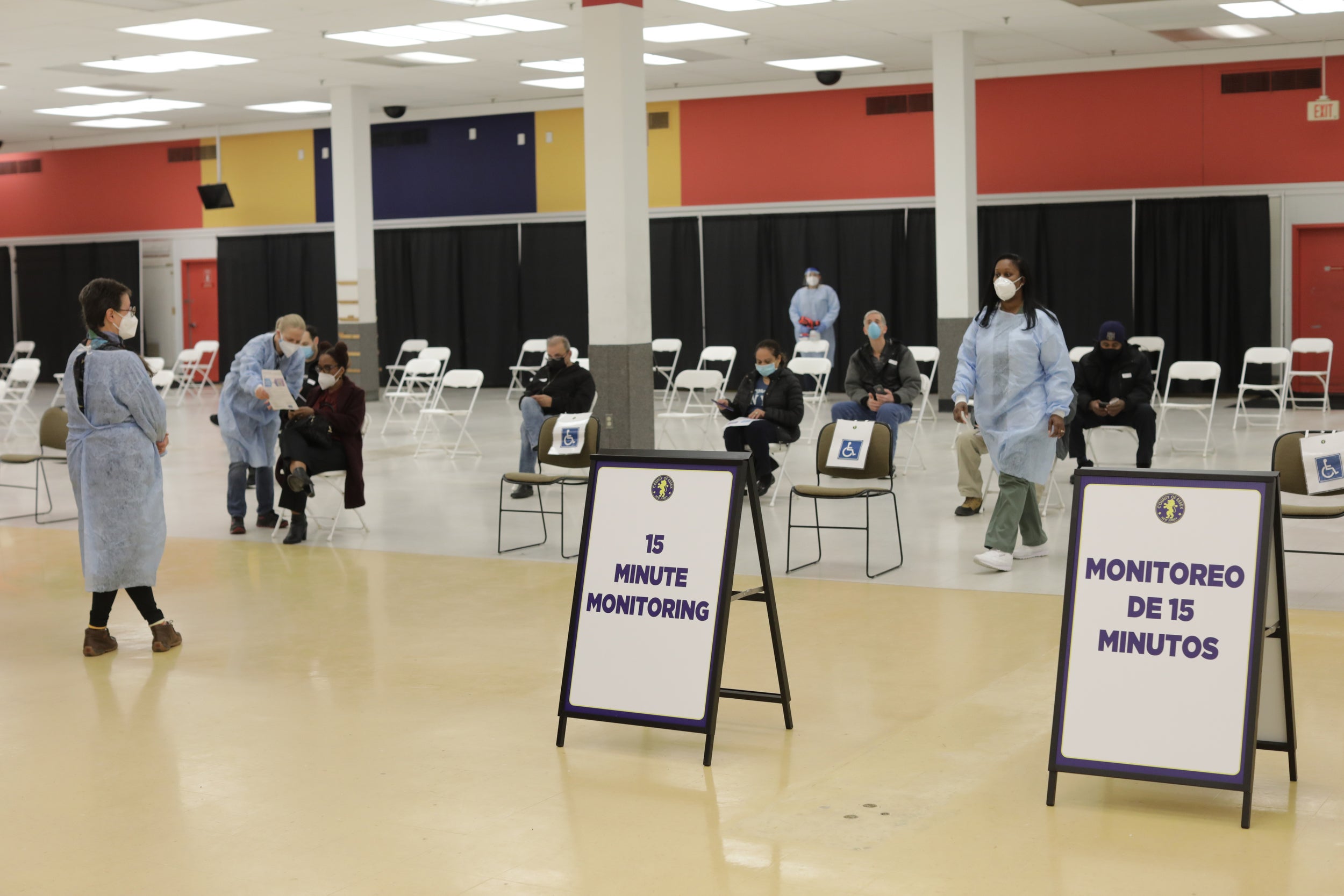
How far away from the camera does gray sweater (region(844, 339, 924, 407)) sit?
917 centimetres

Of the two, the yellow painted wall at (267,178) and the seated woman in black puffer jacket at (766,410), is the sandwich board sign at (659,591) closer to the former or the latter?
the seated woman in black puffer jacket at (766,410)

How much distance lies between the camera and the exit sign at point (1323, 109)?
41.3ft

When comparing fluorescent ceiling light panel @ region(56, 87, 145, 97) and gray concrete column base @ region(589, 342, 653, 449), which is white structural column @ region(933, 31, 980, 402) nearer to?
gray concrete column base @ region(589, 342, 653, 449)

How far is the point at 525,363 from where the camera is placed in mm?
18000

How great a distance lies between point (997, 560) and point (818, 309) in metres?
9.07

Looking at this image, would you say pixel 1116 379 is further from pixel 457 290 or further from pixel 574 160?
pixel 457 290

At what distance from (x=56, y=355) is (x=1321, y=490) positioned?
64.3 ft

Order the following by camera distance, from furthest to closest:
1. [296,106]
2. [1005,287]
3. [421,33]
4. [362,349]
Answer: [296,106] → [362,349] → [421,33] → [1005,287]

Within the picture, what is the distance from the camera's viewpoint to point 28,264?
69.9ft

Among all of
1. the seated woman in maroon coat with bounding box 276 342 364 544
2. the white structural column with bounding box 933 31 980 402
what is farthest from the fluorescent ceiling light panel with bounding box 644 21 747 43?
the seated woman in maroon coat with bounding box 276 342 364 544

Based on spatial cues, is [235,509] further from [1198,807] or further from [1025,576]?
[1198,807]

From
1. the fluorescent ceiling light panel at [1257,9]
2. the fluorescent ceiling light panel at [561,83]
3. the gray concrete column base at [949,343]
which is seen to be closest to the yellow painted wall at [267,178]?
the fluorescent ceiling light panel at [561,83]

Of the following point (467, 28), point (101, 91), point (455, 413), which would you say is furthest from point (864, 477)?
point (101, 91)

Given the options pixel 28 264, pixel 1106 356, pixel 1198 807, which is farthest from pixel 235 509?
pixel 28 264
